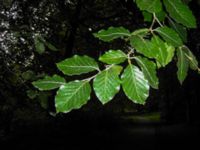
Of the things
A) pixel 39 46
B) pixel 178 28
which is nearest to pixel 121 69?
pixel 178 28

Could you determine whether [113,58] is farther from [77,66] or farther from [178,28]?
[178,28]

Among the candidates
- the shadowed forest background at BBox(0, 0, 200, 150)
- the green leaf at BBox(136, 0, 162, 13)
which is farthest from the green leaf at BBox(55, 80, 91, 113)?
the shadowed forest background at BBox(0, 0, 200, 150)

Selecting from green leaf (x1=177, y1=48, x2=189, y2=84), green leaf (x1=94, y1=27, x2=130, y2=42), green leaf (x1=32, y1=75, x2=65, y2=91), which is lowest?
green leaf (x1=177, y1=48, x2=189, y2=84)

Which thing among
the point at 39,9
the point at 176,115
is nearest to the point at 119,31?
the point at 39,9

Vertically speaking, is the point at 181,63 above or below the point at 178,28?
below

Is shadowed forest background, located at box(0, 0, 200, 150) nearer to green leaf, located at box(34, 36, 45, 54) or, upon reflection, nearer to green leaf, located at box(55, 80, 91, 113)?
green leaf, located at box(34, 36, 45, 54)

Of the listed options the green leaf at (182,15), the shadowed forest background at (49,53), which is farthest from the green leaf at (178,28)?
the shadowed forest background at (49,53)

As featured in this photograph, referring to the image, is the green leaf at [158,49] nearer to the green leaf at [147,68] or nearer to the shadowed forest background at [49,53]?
the green leaf at [147,68]

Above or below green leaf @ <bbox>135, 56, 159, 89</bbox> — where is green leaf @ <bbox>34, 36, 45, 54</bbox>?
below
